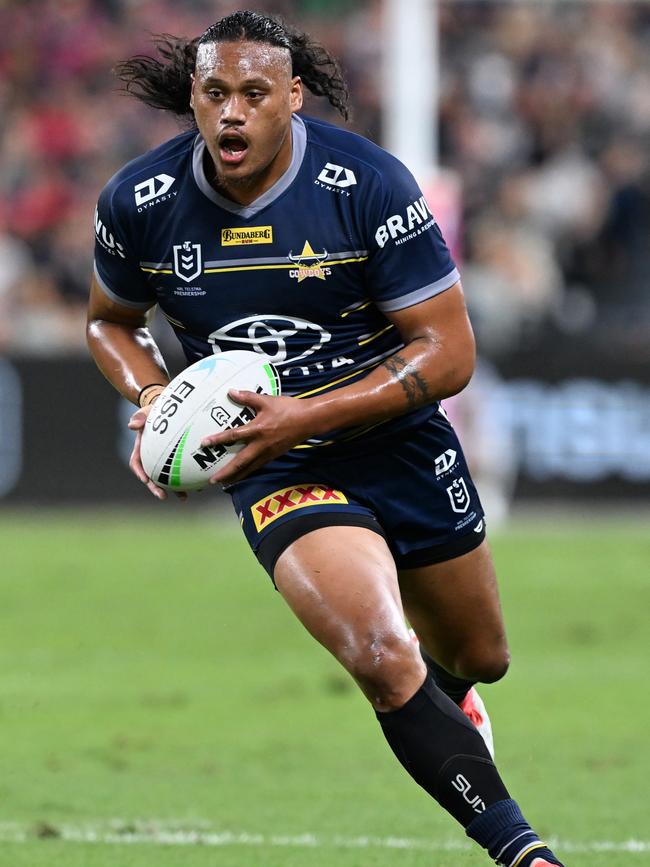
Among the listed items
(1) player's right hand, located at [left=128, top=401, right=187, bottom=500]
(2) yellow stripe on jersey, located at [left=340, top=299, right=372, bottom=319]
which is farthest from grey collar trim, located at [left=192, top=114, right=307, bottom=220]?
(1) player's right hand, located at [left=128, top=401, right=187, bottom=500]

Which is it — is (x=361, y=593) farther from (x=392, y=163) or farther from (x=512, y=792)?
(x=512, y=792)

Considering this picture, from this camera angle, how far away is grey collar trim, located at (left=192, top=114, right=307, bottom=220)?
497 centimetres

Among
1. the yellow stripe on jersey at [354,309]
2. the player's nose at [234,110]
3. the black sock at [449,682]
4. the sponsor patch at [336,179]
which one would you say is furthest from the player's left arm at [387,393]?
the black sock at [449,682]

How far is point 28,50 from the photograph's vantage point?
61.4 feet

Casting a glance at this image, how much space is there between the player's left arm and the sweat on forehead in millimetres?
799

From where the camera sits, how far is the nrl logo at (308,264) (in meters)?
4.92

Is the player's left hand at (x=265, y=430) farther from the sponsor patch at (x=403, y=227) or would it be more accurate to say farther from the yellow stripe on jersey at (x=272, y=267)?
the sponsor patch at (x=403, y=227)

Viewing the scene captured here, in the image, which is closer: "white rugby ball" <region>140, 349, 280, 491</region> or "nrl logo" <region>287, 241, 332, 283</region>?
"white rugby ball" <region>140, 349, 280, 491</region>

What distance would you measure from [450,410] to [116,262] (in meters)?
Answer: 9.52

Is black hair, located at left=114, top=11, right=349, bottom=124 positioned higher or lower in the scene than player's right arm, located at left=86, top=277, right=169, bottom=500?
higher

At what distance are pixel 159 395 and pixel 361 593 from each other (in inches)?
34.6

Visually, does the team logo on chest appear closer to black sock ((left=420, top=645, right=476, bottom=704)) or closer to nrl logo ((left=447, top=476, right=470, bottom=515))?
nrl logo ((left=447, top=476, right=470, bottom=515))

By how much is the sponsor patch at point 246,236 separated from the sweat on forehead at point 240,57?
45cm

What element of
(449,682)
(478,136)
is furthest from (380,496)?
(478,136)
